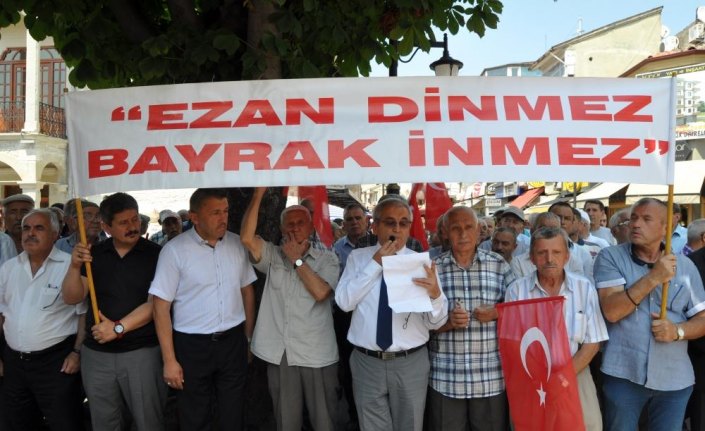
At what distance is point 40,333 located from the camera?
12.5ft

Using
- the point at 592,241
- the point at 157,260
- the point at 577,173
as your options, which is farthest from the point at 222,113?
the point at 592,241

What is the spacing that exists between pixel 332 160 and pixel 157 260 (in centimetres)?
140

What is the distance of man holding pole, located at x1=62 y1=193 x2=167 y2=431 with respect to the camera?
11.8 ft

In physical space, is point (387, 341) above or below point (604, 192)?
below

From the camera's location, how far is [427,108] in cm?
339

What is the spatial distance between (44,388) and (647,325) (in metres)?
3.95

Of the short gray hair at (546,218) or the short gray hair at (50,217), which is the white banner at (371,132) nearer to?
the short gray hair at (50,217)

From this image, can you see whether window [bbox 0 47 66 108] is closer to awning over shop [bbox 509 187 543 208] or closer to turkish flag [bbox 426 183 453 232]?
turkish flag [bbox 426 183 453 232]

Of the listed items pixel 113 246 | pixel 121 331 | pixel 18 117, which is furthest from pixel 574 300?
pixel 18 117

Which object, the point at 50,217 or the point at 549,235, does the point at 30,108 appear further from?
the point at 549,235

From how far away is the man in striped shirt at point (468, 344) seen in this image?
353cm

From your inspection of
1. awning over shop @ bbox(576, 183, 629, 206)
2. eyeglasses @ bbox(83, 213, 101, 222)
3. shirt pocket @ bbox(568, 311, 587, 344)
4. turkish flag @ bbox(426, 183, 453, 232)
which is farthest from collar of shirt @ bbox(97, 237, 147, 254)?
awning over shop @ bbox(576, 183, 629, 206)

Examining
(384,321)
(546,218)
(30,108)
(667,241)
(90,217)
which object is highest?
(30,108)

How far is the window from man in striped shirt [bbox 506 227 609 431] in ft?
65.1
